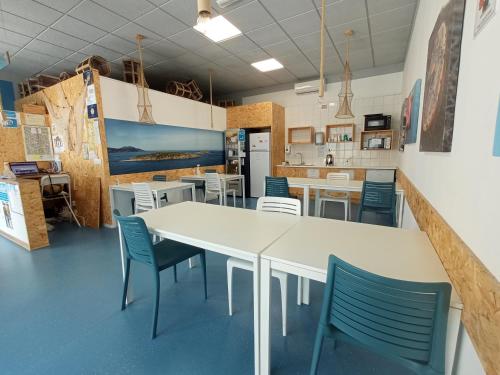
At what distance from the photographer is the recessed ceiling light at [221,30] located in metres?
3.40

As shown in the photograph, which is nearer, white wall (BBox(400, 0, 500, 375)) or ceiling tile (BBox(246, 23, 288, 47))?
white wall (BBox(400, 0, 500, 375))

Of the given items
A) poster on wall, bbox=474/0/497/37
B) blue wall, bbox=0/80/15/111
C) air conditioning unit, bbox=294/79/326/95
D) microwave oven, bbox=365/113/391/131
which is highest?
air conditioning unit, bbox=294/79/326/95

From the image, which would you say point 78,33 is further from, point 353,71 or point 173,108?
point 353,71

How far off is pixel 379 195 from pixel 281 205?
1.52 metres

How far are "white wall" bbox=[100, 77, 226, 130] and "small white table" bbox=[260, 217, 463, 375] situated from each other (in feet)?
13.2

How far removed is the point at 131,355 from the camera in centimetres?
153

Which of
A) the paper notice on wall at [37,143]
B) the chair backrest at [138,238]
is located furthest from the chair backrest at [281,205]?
the paper notice on wall at [37,143]

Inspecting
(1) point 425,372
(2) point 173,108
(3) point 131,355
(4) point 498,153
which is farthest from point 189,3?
(1) point 425,372

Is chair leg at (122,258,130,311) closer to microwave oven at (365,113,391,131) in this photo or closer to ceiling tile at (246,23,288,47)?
ceiling tile at (246,23,288,47)

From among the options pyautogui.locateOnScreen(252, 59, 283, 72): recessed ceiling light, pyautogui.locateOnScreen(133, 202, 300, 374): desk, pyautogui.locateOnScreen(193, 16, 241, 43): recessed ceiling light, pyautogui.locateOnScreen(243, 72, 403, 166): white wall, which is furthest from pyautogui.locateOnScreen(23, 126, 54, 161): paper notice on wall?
pyautogui.locateOnScreen(243, 72, 403, 166): white wall

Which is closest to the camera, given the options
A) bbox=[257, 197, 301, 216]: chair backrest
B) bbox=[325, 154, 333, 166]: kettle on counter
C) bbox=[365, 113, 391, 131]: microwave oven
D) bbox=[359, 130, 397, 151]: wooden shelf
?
bbox=[257, 197, 301, 216]: chair backrest

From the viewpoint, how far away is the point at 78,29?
11.5 feet

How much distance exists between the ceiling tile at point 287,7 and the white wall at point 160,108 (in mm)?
2805

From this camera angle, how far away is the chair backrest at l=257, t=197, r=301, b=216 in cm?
205
